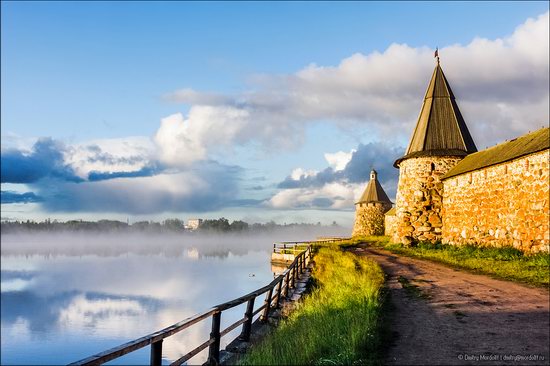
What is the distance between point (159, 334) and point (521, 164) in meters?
18.1

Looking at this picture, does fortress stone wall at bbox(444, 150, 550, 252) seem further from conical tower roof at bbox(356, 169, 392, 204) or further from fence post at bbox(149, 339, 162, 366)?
conical tower roof at bbox(356, 169, 392, 204)

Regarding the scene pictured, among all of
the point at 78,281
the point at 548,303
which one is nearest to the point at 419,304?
the point at 548,303

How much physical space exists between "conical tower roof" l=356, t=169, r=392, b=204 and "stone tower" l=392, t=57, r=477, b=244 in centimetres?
2703

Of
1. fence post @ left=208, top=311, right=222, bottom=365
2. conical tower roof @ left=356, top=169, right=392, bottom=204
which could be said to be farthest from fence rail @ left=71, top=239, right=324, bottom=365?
conical tower roof @ left=356, top=169, right=392, bottom=204

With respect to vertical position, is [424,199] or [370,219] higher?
[424,199]

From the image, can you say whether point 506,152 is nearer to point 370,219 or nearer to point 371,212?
point 370,219

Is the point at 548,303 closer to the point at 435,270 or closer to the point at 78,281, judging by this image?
the point at 435,270

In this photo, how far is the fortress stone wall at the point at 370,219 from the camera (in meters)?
56.2

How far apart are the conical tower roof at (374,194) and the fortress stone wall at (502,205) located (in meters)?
30.5

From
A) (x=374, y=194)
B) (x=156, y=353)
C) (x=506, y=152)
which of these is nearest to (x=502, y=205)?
(x=506, y=152)

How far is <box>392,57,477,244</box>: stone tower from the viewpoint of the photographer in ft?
92.8

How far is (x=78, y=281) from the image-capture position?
51.6 meters

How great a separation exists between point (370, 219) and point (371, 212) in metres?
0.95

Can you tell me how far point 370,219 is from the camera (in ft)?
187
